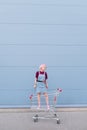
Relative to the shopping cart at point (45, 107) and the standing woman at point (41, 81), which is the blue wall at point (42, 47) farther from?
the standing woman at point (41, 81)

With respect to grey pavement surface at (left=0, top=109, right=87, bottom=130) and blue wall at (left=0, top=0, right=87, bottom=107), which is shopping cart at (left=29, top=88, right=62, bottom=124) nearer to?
grey pavement surface at (left=0, top=109, right=87, bottom=130)

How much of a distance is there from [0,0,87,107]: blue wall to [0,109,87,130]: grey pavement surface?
35 cm

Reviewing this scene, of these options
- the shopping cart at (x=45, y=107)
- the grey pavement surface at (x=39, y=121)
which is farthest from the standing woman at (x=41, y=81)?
the grey pavement surface at (x=39, y=121)

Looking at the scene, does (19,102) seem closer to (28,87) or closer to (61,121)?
(28,87)

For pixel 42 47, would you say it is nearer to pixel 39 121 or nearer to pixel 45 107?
pixel 45 107

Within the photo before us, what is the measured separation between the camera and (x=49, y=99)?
10562mm

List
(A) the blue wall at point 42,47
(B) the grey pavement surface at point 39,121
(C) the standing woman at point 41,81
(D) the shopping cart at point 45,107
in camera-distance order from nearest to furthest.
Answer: (B) the grey pavement surface at point 39,121 < (D) the shopping cart at point 45,107 < (C) the standing woman at point 41,81 < (A) the blue wall at point 42,47

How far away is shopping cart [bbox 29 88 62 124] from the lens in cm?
992

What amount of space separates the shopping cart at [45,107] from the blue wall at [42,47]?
7.9 inches

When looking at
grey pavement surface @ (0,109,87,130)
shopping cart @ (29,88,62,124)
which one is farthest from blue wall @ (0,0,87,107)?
grey pavement surface @ (0,109,87,130)

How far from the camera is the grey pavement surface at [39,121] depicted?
9727 mm

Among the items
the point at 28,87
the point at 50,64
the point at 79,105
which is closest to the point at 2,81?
the point at 28,87

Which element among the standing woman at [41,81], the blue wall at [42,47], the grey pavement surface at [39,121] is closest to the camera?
the grey pavement surface at [39,121]

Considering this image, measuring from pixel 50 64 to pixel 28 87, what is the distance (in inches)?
33.6
